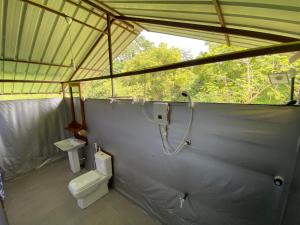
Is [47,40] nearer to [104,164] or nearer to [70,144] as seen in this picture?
[70,144]

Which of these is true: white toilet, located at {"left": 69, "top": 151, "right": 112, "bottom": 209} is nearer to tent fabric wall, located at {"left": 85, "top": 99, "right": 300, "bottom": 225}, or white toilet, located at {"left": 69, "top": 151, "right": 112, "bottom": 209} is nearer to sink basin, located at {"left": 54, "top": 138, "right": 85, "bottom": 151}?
tent fabric wall, located at {"left": 85, "top": 99, "right": 300, "bottom": 225}

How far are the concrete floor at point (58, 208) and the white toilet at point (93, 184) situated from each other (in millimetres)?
88

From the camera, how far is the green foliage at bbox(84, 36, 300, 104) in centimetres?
450

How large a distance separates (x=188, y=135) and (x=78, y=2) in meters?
2.92

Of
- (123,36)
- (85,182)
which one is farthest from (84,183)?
(123,36)

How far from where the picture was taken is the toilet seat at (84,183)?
1911 millimetres

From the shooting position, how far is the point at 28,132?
2869 mm

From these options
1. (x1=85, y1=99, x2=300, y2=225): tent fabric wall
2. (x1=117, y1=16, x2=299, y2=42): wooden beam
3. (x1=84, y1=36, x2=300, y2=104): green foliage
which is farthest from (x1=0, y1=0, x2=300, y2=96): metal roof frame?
(x1=84, y1=36, x2=300, y2=104): green foliage

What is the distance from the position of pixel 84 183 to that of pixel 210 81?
5.36 m

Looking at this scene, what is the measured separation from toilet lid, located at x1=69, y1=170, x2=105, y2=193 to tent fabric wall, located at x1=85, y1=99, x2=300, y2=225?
0.54 m

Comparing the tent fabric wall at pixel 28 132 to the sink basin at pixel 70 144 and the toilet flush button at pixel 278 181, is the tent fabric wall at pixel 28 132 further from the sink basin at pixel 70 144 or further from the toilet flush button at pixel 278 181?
the toilet flush button at pixel 278 181

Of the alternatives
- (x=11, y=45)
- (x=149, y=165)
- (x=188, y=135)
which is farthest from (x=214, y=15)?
(x=11, y=45)

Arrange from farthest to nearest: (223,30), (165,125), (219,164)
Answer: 1. (223,30)
2. (165,125)
3. (219,164)

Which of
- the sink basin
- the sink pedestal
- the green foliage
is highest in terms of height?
the green foliage
